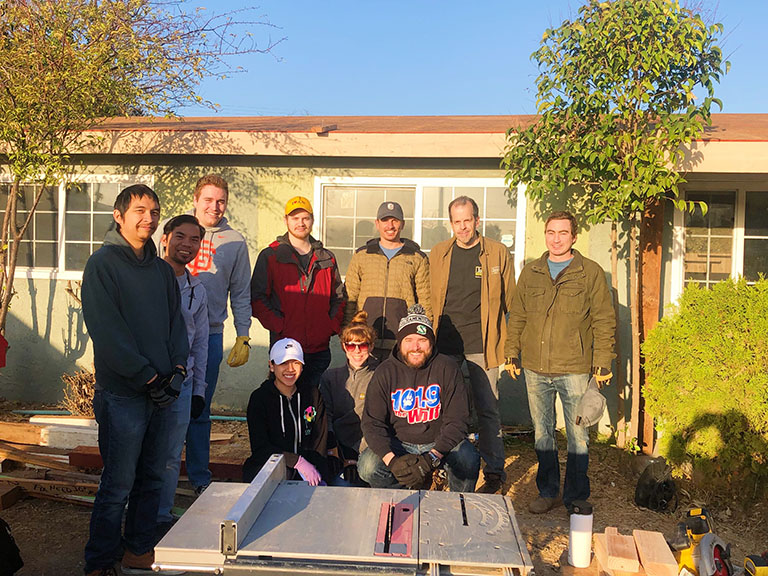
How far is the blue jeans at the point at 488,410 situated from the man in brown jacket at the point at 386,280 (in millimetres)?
523

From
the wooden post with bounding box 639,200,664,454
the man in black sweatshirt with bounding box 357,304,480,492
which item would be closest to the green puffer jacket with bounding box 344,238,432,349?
the man in black sweatshirt with bounding box 357,304,480,492

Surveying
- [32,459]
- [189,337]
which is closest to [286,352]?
[189,337]

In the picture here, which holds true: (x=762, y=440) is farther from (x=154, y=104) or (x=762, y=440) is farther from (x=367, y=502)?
(x=154, y=104)

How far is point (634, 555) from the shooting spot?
323 centimetres

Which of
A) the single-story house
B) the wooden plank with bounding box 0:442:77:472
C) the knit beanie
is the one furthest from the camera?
the single-story house

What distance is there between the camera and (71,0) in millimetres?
6074

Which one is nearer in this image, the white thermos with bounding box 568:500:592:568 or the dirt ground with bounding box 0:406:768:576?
the white thermos with bounding box 568:500:592:568

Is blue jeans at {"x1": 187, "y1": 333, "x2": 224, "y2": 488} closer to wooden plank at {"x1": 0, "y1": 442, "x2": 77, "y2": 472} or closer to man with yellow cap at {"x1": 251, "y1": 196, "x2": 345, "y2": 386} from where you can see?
man with yellow cap at {"x1": 251, "y1": 196, "x2": 345, "y2": 386}

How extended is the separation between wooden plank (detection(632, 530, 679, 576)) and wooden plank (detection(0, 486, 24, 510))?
158 inches

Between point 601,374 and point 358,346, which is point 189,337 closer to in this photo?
point 358,346

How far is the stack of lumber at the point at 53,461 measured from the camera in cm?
454

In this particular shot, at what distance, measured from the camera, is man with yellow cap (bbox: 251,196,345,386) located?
457 cm

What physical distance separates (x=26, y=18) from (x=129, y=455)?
4.73m

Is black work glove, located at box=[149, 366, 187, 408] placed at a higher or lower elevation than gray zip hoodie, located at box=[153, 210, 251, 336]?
lower
